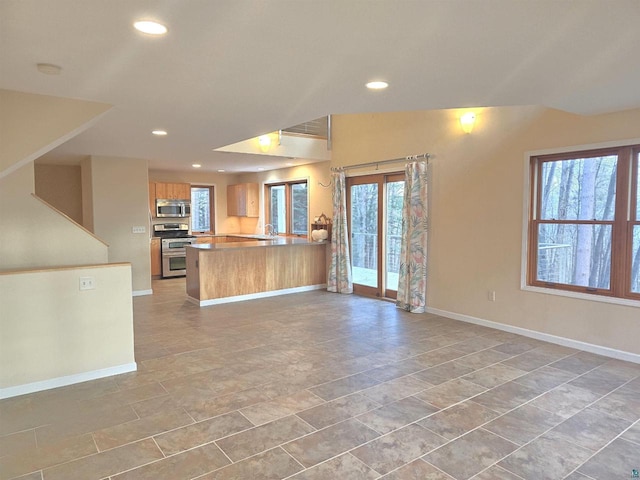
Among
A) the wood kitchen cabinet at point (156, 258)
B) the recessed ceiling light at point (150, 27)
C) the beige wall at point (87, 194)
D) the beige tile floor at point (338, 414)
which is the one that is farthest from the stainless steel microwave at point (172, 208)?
the recessed ceiling light at point (150, 27)

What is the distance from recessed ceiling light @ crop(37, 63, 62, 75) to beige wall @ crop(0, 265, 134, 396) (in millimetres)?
1546

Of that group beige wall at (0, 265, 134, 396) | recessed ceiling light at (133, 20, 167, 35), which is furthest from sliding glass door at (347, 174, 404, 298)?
recessed ceiling light at (133, 20, 167, 35)

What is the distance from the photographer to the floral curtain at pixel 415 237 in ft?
19.0

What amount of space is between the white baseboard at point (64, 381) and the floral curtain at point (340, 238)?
413cm

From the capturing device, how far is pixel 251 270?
22.6 feet

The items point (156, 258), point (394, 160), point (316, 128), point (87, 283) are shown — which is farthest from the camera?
point (156, 258)

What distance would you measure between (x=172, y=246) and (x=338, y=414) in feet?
23.0

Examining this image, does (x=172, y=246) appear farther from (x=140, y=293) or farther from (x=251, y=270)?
(x=251, y=270)

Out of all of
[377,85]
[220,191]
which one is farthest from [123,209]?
[377,85]

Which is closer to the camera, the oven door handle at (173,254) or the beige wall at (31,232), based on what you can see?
the beige wall at (31,232)

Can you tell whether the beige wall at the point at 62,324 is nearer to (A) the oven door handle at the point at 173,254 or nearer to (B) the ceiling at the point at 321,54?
(B) the ceiling at the point at 321,54

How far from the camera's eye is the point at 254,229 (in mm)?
10094

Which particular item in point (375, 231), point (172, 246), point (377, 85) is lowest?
point (172, 246)

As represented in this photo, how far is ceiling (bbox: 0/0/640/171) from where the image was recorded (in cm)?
194
